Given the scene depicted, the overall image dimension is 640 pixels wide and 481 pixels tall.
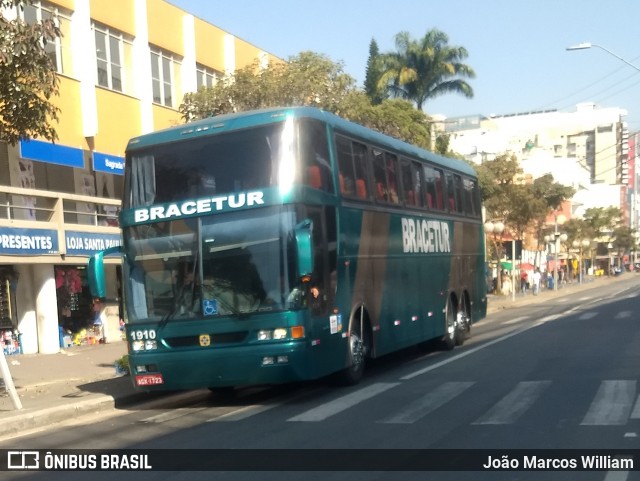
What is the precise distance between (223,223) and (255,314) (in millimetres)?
1293

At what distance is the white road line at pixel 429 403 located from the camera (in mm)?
9748

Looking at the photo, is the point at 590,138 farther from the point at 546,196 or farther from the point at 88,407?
the point at 88,407

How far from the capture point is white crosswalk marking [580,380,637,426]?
9.14 m

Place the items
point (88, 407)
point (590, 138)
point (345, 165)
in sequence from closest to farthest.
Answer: point (88, 407), point (345, 165), point (590, 138)

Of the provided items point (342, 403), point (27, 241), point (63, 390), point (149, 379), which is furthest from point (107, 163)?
point (342, 403)

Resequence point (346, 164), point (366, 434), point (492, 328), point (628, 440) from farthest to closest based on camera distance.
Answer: point (492, 328)
point (346, 164)
point (366, 434)
point (628, 440)

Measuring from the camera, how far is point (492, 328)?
82.9 feet

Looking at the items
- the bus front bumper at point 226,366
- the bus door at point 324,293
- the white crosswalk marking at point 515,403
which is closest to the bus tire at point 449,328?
the white crosswalk marking at point 515,403

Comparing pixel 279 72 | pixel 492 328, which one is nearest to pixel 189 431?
pixel 279 72

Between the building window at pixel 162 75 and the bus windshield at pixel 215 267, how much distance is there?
17280 millimetres

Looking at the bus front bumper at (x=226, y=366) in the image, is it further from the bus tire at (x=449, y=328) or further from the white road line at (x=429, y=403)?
the bus tire at (x=449, y=328)

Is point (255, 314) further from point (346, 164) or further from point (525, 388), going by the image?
point (525, 388)

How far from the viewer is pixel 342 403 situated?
11219 millimetres

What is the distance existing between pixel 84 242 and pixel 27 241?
2.45 meters
